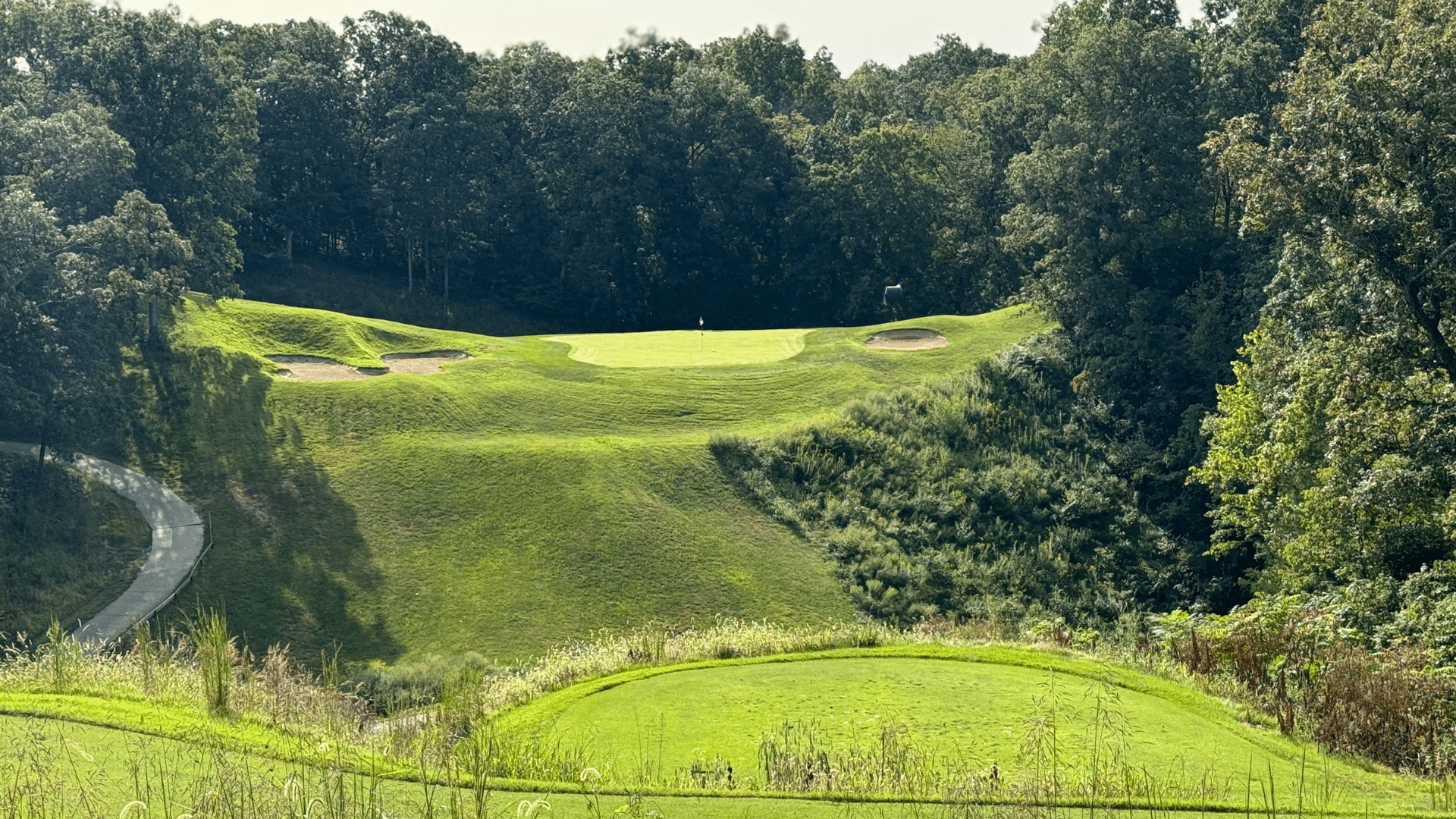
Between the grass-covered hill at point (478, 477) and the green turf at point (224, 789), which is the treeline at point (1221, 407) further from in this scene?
the green turf at point (224, 789)

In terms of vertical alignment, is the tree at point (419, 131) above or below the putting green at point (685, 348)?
above

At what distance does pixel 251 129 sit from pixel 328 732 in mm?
39918

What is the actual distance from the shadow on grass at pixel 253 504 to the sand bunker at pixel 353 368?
1100 mm

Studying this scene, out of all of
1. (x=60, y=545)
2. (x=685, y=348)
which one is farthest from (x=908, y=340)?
(x=60, y=545)

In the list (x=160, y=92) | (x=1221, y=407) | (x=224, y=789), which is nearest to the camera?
(x=224, y=789)

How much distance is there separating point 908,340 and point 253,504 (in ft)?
71.0

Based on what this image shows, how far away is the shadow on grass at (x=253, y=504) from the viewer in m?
24.9

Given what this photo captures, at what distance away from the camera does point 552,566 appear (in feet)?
88.5

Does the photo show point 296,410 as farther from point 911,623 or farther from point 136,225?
point 911,623

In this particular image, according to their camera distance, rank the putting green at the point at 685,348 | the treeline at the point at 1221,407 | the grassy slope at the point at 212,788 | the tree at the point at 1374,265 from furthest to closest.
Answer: the putting green at the point at 685,348 → the tree at the point at 1374,265 → the treeline at the point at 1221,407 → the grassy slope at the point at 212,788

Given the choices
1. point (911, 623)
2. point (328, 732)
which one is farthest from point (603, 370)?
point (328, 732)

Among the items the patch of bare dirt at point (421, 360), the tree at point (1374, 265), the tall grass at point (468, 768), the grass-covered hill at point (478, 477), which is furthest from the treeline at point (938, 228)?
the tall grass at point (468, 768)

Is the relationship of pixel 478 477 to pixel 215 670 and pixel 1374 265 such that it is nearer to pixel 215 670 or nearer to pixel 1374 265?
pixel 215 670

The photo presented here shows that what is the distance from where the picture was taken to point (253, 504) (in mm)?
28750
